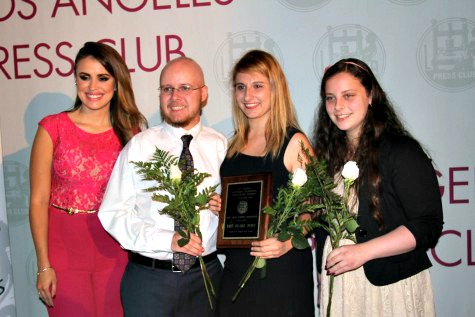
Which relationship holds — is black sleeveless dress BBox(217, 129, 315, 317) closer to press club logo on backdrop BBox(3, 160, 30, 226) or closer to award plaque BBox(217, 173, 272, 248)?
award plaque BBox(217, 173, 272, 248)

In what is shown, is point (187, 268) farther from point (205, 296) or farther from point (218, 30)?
point (218, 30)

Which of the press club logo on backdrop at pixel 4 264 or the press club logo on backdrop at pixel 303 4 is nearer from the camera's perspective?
the press club logo on backdrop at pixel 4 264

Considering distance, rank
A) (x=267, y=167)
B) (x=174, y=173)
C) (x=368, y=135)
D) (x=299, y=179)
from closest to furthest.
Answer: (x=299, y=179) → (x=174, y=173) → (x=368, y=135) → (x=267, y=167)

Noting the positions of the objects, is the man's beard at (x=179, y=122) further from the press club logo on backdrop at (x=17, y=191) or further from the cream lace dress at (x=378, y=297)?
the press club logo on backdrop at (x=17, y=191)

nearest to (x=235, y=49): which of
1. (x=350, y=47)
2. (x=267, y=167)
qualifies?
(x=350, y=47)

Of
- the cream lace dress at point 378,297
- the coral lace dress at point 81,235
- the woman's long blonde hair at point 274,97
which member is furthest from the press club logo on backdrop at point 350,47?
the coral lace dress at point 81,235

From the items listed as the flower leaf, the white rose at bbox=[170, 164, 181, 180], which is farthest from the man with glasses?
the flower leaf

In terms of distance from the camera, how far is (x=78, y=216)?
10.3 feet

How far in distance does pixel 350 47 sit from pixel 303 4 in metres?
0.46

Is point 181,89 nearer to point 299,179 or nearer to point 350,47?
point 299,179

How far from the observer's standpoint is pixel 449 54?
372 cm

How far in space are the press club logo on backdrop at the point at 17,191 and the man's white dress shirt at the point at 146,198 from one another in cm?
150

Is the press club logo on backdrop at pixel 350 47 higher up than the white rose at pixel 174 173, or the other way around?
the press club logo on backdrop at pixel 350 47

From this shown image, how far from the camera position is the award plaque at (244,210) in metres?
2.52
